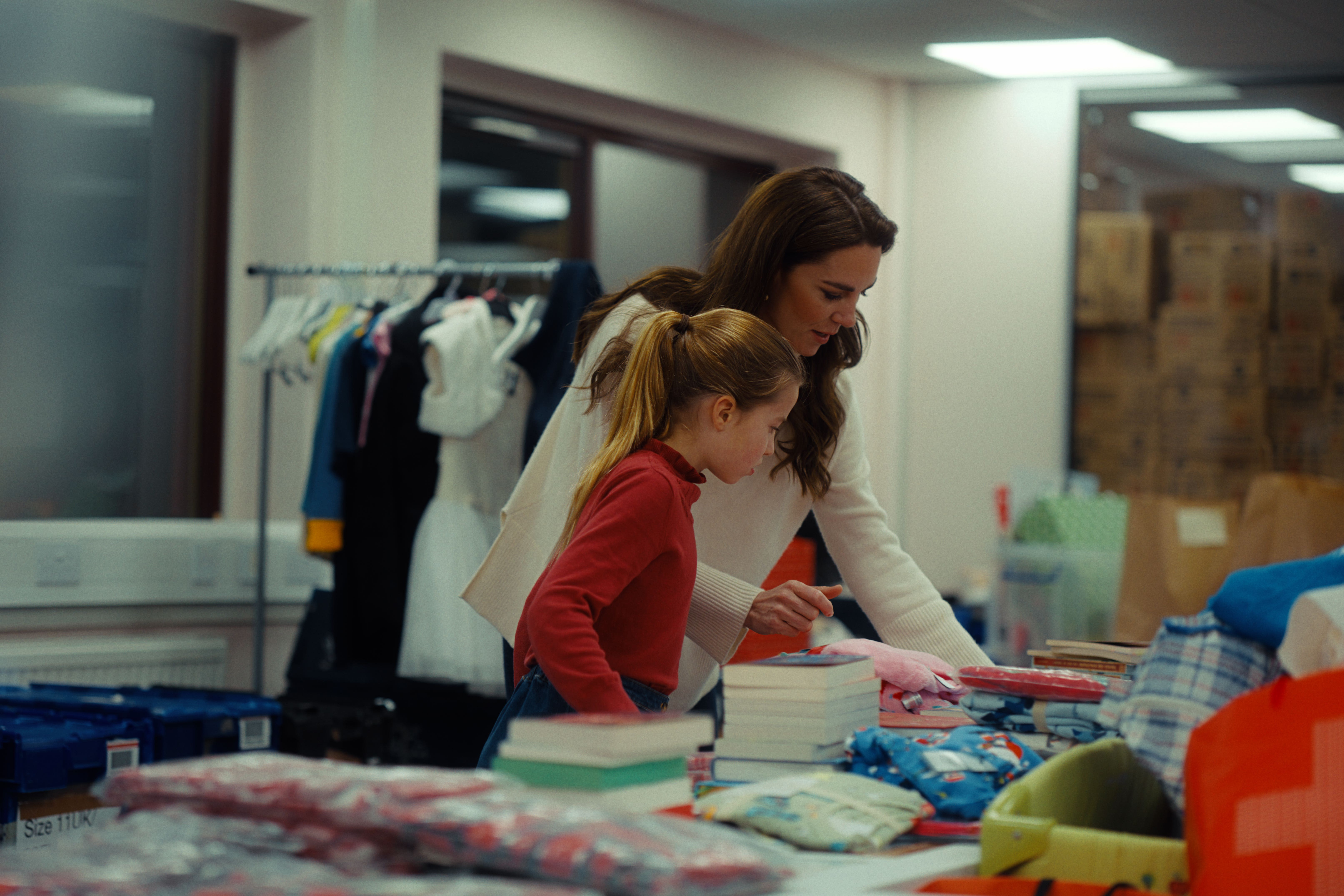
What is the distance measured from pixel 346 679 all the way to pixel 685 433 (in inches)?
78.8

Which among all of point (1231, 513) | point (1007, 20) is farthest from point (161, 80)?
point (1231, 513)

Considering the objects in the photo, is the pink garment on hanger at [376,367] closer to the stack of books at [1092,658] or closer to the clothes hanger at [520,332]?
the clothes hanger at [520,332]

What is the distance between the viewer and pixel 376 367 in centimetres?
345

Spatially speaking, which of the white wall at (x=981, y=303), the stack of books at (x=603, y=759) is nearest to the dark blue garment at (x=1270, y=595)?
the stack of books at (x=603, y=759)

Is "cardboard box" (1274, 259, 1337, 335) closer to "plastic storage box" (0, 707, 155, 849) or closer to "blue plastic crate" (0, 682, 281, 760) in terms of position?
"blue plastic crate" (0, 682, 281, 760)

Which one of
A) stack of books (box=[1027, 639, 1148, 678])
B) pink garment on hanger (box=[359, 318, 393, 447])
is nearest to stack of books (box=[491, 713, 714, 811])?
stack of books (box=[1027, 639, 1148, 678])

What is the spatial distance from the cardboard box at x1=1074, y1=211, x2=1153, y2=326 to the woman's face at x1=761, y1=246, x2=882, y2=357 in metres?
3.77

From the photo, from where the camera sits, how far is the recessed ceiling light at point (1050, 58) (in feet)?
16.9

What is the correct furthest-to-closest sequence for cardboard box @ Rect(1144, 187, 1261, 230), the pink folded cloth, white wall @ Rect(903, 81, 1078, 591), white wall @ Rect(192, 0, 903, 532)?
white wall @ Rect(903, 81, 1078, 591) → cardboard box @ Rect(1144, 187, 1261, 230) → white wall @ Rect(192, 0, 903, 532) → the pink folded cloth

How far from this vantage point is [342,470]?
347 centimetres

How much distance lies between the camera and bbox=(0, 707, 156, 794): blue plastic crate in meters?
2.55

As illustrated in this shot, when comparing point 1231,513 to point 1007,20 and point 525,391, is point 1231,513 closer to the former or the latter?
point 1007,20

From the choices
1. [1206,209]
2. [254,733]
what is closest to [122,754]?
[254,733]

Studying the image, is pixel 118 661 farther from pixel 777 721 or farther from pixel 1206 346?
pixel 1206 346
